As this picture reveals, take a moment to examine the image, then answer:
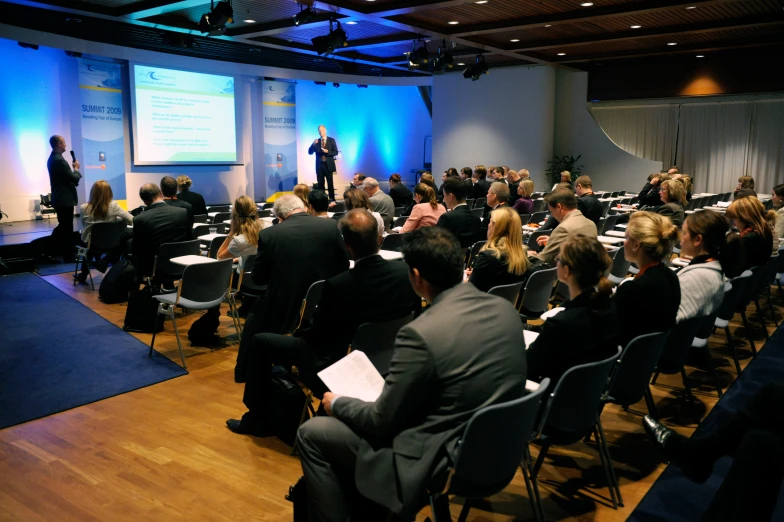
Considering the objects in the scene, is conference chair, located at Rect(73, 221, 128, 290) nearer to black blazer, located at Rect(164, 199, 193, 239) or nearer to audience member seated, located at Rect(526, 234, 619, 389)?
black blazer, located at Rect(164, 199, 193, 239)

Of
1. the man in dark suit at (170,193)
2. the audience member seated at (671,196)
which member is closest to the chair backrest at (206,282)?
the man in dark suit at (170,193)

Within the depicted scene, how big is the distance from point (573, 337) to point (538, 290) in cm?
223

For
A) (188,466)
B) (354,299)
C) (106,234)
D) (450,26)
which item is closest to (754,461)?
(354,299)

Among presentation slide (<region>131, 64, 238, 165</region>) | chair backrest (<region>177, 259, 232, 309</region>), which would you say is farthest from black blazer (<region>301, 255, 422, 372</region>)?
presentation slide (<region>131, 64, 238, 165</region>)

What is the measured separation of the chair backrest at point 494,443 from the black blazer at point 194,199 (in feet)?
21.8

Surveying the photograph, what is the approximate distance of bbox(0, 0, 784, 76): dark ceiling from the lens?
378 inches

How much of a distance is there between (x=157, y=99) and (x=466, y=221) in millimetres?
9446

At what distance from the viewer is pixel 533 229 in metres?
7.10

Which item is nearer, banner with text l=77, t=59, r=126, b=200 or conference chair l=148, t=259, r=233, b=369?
conference chair l=148, t=259, r=233, b=369

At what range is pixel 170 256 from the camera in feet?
19.6

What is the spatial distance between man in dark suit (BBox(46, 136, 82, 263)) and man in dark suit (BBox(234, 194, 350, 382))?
653 centimetres

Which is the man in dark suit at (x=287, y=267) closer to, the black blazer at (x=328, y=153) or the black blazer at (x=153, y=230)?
the black blazer at (x=153, y=230)

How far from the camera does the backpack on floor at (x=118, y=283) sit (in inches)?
274

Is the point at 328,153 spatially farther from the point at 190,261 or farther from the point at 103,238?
the point at 190,261
